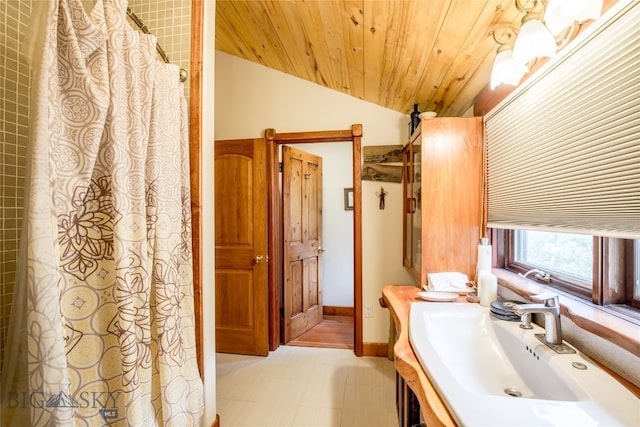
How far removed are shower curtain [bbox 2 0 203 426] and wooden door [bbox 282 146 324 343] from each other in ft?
5.54

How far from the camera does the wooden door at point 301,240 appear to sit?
2697 millimetres

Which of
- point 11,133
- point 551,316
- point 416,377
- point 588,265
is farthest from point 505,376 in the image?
point 11,133

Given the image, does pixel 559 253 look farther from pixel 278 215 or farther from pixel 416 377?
pixel 278 215

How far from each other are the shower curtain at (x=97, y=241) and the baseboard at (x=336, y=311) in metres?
2.68

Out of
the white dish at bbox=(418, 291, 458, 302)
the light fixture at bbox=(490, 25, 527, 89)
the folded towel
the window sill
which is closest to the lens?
the window sill

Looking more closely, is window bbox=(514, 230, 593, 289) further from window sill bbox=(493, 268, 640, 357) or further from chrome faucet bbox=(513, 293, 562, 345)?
chrome faucet bbox=(513, 293, 562, 345)

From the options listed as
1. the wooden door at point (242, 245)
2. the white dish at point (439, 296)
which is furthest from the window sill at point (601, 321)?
the wooden door at point (242, 245)

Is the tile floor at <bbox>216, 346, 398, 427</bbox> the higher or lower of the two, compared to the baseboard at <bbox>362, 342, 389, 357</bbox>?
lower

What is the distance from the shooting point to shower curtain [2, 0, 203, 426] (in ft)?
2.18

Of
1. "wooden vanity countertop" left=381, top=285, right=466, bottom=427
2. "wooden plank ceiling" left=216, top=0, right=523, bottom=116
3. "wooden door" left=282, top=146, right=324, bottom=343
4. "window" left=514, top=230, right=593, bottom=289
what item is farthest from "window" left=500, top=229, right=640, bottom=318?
"wooden door" left=282, top=146, right=324, bottom=343

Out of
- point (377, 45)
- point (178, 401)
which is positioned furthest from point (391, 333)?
point (377, 45)

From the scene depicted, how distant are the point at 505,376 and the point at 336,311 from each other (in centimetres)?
272

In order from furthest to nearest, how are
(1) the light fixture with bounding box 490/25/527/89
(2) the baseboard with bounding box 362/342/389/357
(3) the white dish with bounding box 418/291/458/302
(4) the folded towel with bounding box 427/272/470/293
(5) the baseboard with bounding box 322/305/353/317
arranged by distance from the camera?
(5) the baseboard with bounding box 322/305/353/317 < (2) the baseboard with bounding box 362/342/389/357 < (4) the folded towel with bounding box 427/272/470/293 < (3) the white dish with bounding box 418/291/458/302 < (1) the light fixture with bounding box 490/25/527/89

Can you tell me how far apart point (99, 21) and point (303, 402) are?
2.18 m
